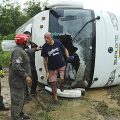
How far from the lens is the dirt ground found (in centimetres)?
924

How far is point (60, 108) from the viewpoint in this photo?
981 centimetres

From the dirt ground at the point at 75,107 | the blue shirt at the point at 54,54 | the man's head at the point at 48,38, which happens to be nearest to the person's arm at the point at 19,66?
the dirt ground at the point at 75,107

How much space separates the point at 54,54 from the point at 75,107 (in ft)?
4.40

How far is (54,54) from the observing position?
1014 centimetres

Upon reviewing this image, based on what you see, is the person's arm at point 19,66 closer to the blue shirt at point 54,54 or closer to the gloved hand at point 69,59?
the blue shirt at point 54,54

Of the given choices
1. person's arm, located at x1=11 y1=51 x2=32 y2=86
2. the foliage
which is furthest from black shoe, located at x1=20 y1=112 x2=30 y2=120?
the foliage

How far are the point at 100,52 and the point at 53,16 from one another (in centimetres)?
155

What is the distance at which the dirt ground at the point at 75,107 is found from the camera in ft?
30.3

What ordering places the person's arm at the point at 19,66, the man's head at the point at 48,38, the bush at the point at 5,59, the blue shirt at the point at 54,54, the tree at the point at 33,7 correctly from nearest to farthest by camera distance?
the person's arm at the point at 19,66
the man's head at the point at 48,38
the blue shirt at the point at 54,54
the bush at the point at 5,59
the tree at the point at 33,7

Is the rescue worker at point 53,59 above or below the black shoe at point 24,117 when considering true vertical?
above

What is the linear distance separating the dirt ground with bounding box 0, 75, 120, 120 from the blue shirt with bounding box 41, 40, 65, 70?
912mm

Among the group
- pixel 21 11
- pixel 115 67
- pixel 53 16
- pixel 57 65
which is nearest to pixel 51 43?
pixel 57 65

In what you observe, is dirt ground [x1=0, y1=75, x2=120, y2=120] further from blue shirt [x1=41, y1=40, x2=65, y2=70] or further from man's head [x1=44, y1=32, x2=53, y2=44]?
man's head [x1=44, y1=32, x2=53, y2=44]

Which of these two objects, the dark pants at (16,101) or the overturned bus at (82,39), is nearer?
the dark pants at (16,101)
